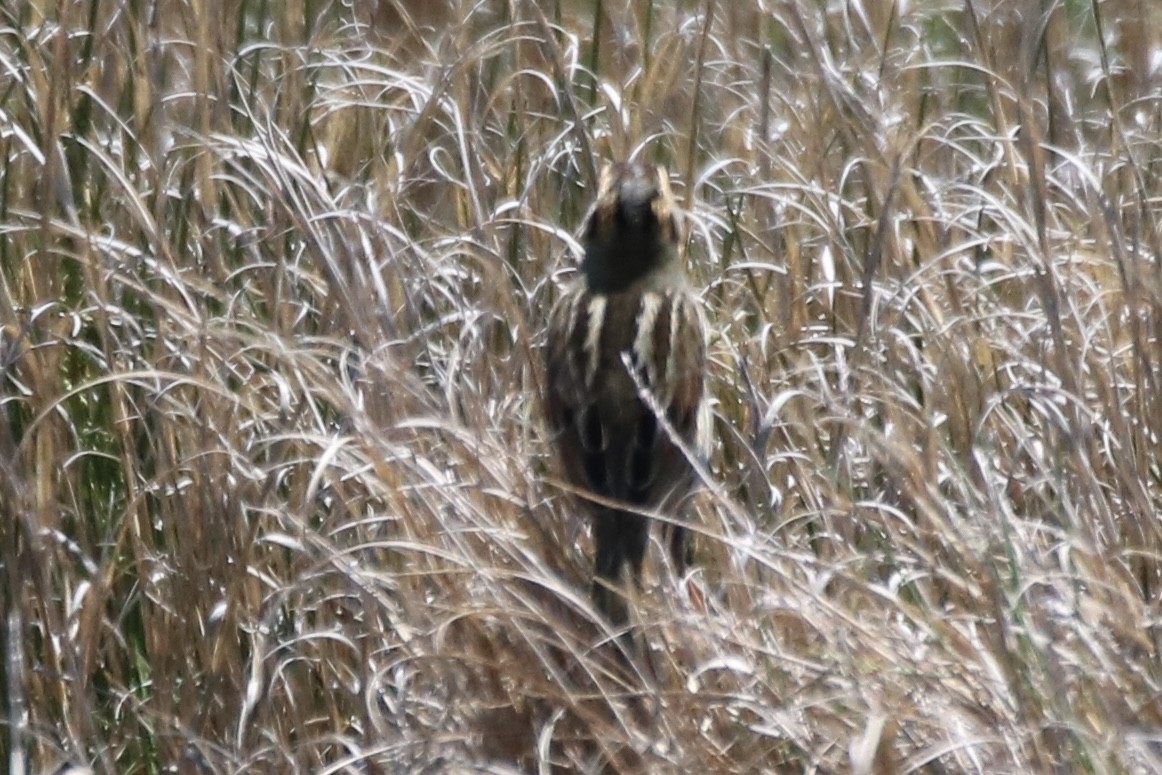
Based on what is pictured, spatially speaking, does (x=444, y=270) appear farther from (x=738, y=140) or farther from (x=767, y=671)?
(x=767, y=671)

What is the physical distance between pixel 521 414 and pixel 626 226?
0.41 m

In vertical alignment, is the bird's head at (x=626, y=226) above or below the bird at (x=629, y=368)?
above

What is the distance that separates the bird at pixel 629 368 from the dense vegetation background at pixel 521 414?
8 centimetres

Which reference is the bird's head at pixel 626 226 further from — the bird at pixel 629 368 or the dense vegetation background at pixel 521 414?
the dense vegetation background at pixel 521 414

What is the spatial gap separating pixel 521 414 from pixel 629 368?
0.40m

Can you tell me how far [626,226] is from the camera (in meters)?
3.97

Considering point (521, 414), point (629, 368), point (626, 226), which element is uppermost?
point (626, 226)

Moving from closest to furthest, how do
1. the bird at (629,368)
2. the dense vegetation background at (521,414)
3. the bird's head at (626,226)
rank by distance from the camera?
1. the dense vegetation background at (521,414)
2. the bird at (629,368)
3. the bird's head at (626,226)

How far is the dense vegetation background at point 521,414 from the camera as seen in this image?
118 inches

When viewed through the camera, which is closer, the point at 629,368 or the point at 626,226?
the point at 629,368

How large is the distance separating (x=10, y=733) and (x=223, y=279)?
967 millimetres

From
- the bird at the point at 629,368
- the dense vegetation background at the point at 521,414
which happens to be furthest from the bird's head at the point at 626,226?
the dense vegetation background at the point at 521,414

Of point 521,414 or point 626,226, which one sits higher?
point 626,226

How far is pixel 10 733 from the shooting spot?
361 centimetres
